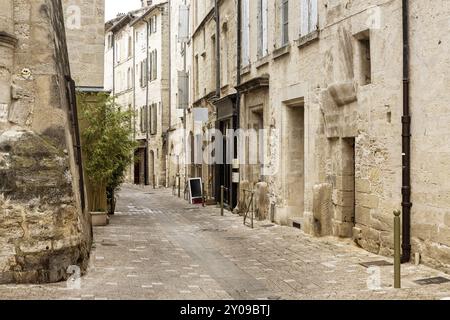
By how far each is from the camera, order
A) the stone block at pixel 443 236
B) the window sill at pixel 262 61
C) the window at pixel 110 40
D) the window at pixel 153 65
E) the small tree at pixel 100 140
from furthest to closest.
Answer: the window at pixel 110 40, the window at pixel 153 65, the window sill at pixel 262 61, the small tree at pixel 100 140, the stone block at pixel 443 236

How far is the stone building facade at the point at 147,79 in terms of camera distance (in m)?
38.2

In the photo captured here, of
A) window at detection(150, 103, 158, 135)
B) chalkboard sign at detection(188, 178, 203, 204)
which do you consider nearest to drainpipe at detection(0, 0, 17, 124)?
chalkboard sign at detection(188, 178, 203, 204)

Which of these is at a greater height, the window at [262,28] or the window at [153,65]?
the window at [153,65]

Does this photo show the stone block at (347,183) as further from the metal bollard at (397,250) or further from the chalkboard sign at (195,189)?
the chalkboard sign at (195,189)

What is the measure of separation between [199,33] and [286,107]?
500 inches

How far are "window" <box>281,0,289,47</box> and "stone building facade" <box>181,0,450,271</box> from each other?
0.02 meters

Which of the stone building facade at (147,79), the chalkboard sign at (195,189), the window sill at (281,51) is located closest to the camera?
the window sill at (281,51)

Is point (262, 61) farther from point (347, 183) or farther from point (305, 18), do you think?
point (347, 183)

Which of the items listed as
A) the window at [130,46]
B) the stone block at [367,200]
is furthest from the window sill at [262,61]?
the window at [130,46]

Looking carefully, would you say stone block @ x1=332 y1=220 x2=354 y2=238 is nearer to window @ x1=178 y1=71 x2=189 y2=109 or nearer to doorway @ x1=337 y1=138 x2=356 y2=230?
doorway @ x1=337 y1=138 x2=356 y2=230

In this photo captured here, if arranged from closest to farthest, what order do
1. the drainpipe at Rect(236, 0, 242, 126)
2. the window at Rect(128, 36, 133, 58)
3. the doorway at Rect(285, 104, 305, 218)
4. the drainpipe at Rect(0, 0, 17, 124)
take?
1. the drainpipe at Rect(0, 0, 17, 124)
2. the doorway at Rect(285, 104, 305, 218)
3. the drainpipe at Rect(236, 0, 242, 126)
4. the window at Rect(128, 36, 133, 58)

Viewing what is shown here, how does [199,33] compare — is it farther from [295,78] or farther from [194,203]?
[295,78]

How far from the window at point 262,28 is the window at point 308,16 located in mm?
2647

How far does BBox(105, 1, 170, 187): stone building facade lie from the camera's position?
3822 cm
